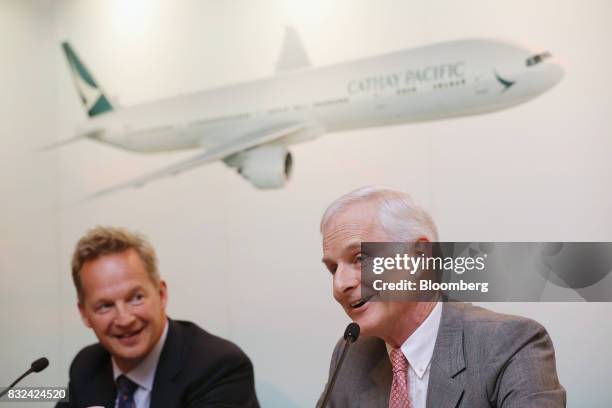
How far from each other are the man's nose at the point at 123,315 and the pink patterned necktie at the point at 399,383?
4.56 ft

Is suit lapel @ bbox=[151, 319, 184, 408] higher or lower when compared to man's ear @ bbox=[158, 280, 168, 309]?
lower

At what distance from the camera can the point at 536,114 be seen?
3.02 metres

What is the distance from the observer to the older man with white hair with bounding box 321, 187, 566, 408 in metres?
1.73

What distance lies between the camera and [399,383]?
1.90m

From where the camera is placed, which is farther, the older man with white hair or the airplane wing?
the airplane wing

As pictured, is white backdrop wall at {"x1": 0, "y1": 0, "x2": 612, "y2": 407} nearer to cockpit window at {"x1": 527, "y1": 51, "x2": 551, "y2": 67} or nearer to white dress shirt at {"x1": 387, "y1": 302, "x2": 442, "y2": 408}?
cockpit window at {"x1": 527, "y1": 51, "x2": 551, "y2": 67}

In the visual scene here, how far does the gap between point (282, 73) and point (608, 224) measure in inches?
59.1

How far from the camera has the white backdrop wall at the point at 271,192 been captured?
2.97 metres

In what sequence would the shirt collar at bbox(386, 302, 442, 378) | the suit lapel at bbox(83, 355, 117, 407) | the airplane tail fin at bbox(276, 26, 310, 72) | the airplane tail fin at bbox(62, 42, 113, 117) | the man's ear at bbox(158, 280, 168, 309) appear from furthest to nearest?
1. the airplane tail fin at bbox(62, 42, 113, 117)
2. the airplane tail fin at bbox(276, 26, 310, 72)
3. the man's ear at bbox(158, 280, 168, 309)
4. the suit lapel at bbox(83, 355, 117, 407)
5. the shirt collar at bbox(386, 302, 442, 378)

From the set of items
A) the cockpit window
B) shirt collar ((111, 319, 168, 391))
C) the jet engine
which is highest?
the cockpit window

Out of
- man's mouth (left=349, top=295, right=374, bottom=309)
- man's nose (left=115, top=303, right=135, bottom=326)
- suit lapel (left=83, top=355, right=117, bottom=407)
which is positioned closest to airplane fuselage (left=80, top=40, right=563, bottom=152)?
man's nose (left=115, top=303, right=135, bottom=326)

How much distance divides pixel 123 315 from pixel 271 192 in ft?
2.86

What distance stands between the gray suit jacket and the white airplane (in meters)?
1.36

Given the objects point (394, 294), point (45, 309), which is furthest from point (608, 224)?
point (45, 309)
